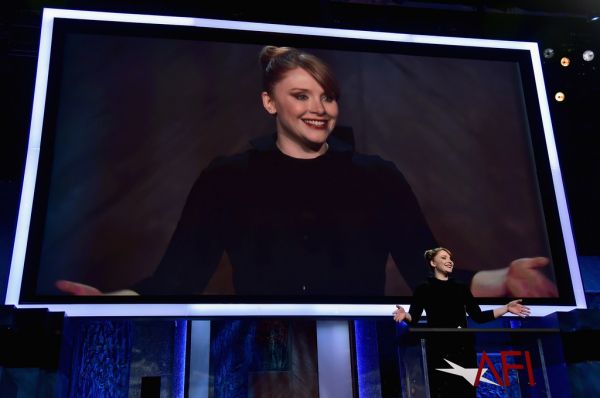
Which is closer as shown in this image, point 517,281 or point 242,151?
point 517,281

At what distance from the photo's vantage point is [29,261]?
13.5 ft

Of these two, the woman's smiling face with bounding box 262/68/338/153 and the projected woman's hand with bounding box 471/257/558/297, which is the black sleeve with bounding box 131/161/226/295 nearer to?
the woman's smiling face with bounding box 262/68/338/153

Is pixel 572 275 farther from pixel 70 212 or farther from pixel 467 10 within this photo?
pixel 70 212

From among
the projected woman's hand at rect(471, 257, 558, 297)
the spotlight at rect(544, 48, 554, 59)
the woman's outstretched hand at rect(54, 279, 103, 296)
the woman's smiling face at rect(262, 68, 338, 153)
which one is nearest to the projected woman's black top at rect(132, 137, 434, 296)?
the woman's smiling face at rect(262, 68, 338, 153)

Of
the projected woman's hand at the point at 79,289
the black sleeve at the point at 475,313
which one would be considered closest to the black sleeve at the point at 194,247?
the projected woman's hand at the point at 79,289

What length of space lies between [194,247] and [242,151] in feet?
2.81

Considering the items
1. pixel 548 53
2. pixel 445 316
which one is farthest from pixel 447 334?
pixel 548 53

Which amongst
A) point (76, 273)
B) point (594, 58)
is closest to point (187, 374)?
point (76, 273)

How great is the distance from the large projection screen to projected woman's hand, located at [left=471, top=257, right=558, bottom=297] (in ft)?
0.15

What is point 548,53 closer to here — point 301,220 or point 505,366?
point 301,220

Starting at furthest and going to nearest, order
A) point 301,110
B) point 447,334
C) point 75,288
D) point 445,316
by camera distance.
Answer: point 301,110
point 75,288
point 445,316
point 447,334

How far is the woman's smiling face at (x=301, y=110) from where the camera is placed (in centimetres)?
482

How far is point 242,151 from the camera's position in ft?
15.5

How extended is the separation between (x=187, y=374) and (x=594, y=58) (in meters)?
4.74
